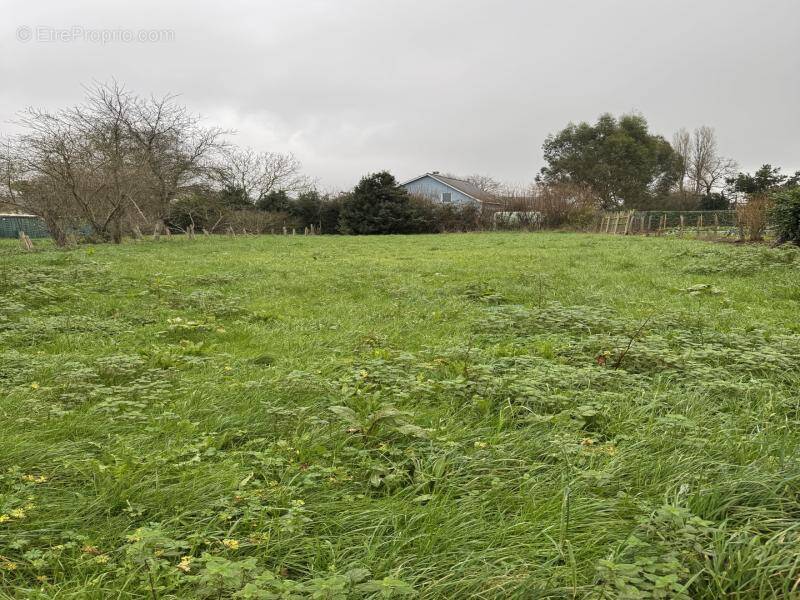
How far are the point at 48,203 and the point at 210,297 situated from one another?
539 inches

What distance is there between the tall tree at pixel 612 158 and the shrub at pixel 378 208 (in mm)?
16005

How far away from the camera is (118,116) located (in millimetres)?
19859

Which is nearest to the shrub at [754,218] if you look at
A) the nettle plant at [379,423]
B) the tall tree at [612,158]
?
the nettle plant at [379,423]

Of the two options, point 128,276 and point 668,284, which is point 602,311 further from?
point 128,276

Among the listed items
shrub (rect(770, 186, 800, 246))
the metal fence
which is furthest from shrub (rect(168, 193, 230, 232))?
shrub (rect(770, 186, 800, 246))

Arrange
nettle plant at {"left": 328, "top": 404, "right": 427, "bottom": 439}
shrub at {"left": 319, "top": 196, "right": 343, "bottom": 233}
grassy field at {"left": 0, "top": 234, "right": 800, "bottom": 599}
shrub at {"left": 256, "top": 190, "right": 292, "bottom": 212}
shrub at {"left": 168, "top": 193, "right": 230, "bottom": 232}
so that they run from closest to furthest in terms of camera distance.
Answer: grassy field at {"left": 0, "top": 234, "right": 800, "bottom": 599}, nettle plant at {"left": 328, "top": 404, "right": 427, "bottom": 439}, shrub at {"left": 168, "top": 193, "right": 230, "bottom": 232}, shrub at {"left": 319, "top": 196, "right": 343, "bottom": 233}, shrub at {"left": 256, "top": 190, "right": 292, "bottom": 212}

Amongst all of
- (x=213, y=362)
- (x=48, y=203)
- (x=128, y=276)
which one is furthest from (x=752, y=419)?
(x=48, y=203)

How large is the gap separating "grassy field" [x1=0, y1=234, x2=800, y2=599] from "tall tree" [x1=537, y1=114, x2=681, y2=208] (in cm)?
3986

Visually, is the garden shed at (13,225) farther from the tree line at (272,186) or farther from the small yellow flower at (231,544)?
the small yellow flower at (231,544)

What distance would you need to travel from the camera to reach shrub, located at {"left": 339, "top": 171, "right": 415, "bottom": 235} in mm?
31531

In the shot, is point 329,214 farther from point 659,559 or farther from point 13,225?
point 659,559

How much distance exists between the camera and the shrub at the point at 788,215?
43.3 feet

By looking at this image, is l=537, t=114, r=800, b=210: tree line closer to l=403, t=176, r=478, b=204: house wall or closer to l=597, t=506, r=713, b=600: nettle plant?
l=403, t=176, r=478, b=204: house wall

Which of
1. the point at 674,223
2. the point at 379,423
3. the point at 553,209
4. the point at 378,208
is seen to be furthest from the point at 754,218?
the point at 378,208
